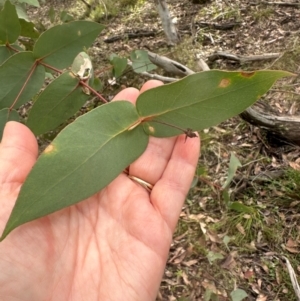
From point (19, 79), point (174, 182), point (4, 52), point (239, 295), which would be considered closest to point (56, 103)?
point (19, 79)

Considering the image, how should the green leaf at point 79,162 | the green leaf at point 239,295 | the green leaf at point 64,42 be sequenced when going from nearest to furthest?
the green leaf at point 79,162 → the green leaf at point 64,42 → the green leaf at point 239,295

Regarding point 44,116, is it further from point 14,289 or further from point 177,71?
point 177,71

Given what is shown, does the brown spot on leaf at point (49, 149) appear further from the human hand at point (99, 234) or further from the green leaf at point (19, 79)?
the green leaf at point (19, 79)

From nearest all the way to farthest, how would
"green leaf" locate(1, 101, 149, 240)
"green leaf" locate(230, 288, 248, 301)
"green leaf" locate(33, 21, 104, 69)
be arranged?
"green leaf" locate(1, 101, 149, 240), "green leaf" locate(33, 21, 104, 69), "green leaf" locate(230, 288, 248, 301)

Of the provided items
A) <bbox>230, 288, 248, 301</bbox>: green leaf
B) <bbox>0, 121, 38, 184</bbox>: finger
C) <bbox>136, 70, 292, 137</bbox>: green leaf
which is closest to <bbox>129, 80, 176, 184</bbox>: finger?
<bbox>136, 70, 292, 137</bbox>: green leaf

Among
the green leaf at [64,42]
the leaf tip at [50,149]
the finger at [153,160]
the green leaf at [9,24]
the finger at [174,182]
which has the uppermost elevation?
the green leaf at [9,24]

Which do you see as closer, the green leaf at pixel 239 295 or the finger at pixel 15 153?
the finger at pixel 15 153

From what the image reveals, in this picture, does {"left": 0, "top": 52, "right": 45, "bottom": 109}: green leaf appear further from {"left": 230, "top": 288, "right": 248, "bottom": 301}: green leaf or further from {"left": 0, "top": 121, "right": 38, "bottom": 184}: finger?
{"left": 230, "top": 288, "right": 248, "bottom": 301}: green leaf

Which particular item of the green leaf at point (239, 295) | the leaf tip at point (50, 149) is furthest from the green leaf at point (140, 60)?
the leaf tip at point (50, 149)
